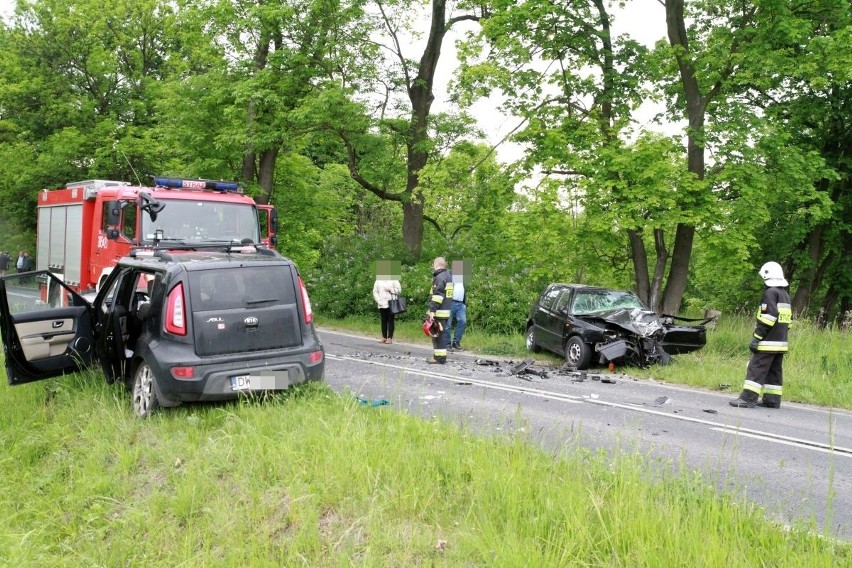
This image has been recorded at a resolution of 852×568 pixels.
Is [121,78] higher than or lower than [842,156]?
higher

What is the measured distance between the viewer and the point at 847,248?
22.5 m

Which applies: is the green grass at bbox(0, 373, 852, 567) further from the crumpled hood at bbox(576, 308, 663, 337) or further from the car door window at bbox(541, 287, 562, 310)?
the car door window at bbox(541, 287, 562, 310)

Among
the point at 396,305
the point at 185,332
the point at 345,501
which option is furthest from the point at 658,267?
the point at 345,501

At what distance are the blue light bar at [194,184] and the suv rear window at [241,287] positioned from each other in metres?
6.53

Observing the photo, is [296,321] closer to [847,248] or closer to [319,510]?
[319,510]

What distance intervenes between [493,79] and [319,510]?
44.0 ft

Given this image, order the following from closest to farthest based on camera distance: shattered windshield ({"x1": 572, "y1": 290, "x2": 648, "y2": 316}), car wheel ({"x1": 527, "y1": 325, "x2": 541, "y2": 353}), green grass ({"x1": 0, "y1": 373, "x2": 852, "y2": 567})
Answer: green grass ({"x1": 0, "y1": 373, "x2": 852, "y2": 567}), shattered windshield ({"x1": 572, "y1": 290, "x2": 648, "y2": 316}), car wheel ({"x1": 527, "y1": 325, "x2": 541, "y2": 353})

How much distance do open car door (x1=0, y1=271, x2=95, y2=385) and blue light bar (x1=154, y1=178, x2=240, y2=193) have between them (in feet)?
15.8

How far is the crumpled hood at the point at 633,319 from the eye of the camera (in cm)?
1175

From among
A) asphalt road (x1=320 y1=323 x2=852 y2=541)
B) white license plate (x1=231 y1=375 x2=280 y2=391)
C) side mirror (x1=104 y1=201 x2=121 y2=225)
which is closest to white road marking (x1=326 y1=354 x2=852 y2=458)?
asphalt road (x1=320 y1=323 x2=852 y2=541)

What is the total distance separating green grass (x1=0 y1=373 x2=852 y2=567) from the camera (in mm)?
3986

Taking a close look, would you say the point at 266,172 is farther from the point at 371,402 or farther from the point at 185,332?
the point at 371,402

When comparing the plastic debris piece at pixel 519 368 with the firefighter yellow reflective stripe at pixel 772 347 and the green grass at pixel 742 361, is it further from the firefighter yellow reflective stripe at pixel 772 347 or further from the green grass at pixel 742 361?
the firefighter yellow reflective stripe at pixel 772 347

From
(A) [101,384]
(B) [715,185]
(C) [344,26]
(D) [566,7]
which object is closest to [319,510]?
(A) [101,384]
